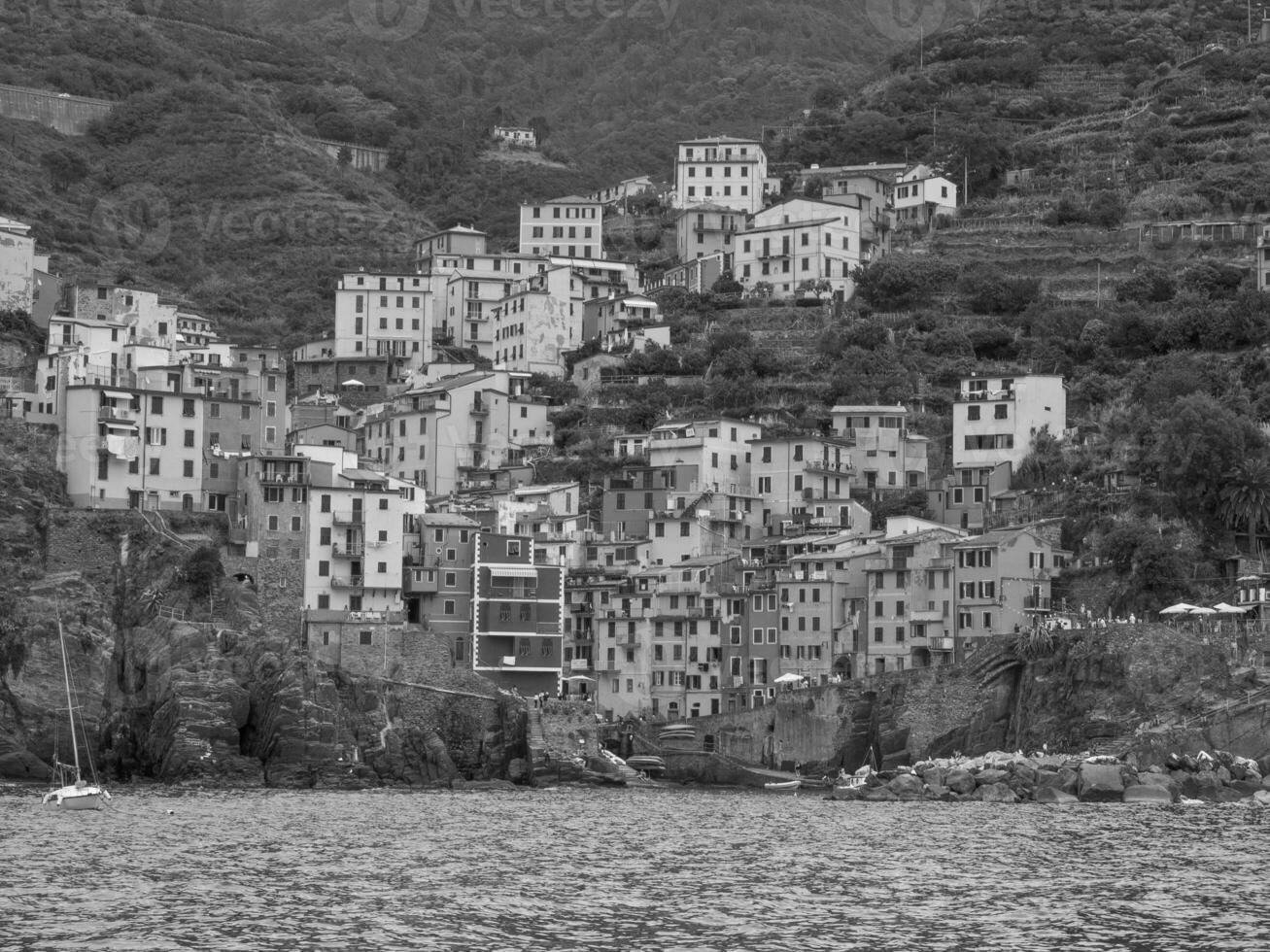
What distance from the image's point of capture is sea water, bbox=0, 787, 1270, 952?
1796 inches

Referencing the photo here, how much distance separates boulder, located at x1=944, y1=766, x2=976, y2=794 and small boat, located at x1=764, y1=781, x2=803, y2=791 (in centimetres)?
1051

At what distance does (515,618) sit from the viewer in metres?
106

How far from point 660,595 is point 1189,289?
138ft

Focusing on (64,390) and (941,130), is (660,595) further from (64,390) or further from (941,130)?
(941,130)

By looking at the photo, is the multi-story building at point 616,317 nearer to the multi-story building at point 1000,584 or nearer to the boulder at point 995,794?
the multi-story building at point 1000,584

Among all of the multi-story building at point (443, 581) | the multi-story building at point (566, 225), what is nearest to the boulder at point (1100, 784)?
the multi-story building at point (443, 581)

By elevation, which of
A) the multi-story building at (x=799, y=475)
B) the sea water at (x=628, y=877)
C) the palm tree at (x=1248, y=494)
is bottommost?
the sea water at (x=628, y=877)

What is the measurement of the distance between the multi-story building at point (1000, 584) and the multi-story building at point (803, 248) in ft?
139

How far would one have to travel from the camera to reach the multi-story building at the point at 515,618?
10494cm

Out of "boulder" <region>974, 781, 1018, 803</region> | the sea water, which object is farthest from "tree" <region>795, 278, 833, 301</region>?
the sea water

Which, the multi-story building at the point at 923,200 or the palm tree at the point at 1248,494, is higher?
the multi-story building at the point at 923,200

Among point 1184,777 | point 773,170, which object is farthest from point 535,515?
point 773,170

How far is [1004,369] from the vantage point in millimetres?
124750

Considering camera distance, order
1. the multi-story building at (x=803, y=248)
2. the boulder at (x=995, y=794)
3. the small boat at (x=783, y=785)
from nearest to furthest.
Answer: the boulder at (x=995, y=794) → the small boat at (x=783, y=785) → the multi-story building at (x=803, y=248)
